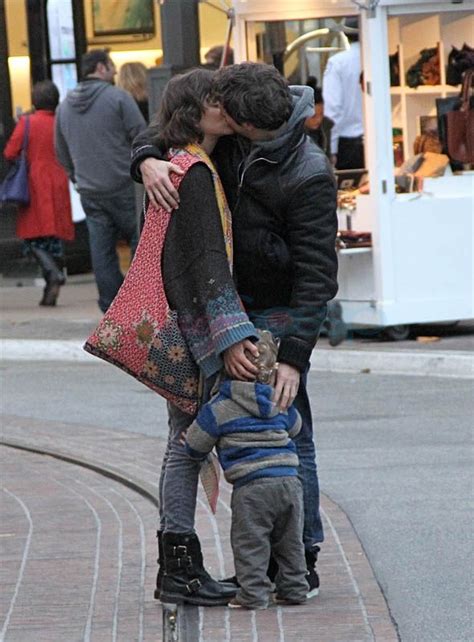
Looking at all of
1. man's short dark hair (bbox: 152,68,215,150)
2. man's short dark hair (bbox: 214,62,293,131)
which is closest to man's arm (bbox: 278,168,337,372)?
man's short dark hair (bbox: 214,62,293,131)

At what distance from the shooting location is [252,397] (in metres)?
4.91

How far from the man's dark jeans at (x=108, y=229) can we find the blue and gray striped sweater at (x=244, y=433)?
6.57m

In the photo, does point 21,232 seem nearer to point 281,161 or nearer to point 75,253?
point 75,253

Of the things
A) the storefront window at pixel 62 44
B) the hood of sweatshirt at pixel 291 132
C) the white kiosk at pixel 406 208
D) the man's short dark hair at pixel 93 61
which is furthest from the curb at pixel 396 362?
the storefront window at pixel 62 44

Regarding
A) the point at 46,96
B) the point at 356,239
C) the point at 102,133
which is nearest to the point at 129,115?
the point at 102,133

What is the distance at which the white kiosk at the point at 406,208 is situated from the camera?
34.2ft

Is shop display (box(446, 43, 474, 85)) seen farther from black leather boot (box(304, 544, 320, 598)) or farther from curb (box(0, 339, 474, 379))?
black leather boot (box(304, 544, 320, 598))

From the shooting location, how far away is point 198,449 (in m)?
4.98

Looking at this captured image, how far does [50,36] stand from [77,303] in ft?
11.4

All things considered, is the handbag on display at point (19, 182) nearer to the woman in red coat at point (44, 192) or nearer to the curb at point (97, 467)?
the woman in red coat at point (44, 192)

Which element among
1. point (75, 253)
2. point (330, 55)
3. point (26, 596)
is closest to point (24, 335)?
point (330, 55)

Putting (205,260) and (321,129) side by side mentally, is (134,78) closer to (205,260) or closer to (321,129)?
(321,129)

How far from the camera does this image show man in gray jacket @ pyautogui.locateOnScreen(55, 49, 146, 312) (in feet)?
37.8

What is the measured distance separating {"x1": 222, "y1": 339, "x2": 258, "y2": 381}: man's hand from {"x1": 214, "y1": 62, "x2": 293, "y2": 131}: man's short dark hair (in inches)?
25.4
